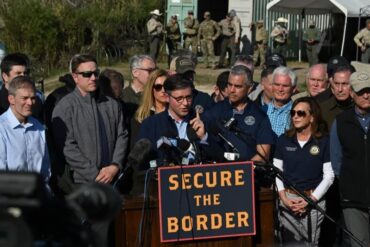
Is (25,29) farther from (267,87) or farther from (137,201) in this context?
(137,201)

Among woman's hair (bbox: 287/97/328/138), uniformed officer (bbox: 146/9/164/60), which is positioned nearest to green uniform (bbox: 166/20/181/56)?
uniformed officer (bbox: 146/9/164/60)

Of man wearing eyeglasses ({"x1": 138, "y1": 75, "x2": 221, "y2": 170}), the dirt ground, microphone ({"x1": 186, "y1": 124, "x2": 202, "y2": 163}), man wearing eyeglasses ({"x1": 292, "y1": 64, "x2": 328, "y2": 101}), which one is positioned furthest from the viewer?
the dirt ground

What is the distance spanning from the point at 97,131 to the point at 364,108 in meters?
2.07

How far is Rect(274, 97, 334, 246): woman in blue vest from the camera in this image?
22.6 ft

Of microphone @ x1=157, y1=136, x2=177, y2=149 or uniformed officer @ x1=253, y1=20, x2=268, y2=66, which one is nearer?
microphone @ x1=157, y1=136, x2=177, y2=149

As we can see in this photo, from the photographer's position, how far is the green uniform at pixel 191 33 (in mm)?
28344

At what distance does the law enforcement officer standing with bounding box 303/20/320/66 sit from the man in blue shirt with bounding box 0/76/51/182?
70.7 ft

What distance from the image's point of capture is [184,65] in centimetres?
858

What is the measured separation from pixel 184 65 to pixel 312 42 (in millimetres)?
19647

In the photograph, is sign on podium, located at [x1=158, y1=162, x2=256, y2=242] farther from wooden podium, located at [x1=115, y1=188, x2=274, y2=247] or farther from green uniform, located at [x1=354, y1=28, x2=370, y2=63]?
green uniform, located at [x1=354, y1=28, x2=370, y2=63]

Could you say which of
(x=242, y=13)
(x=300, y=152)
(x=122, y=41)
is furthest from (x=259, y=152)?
(x=242, y=13)

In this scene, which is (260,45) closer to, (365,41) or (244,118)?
(365,41)

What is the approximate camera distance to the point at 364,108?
6.64m

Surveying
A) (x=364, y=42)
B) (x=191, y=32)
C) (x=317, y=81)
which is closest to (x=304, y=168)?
(x=317, y=81)
